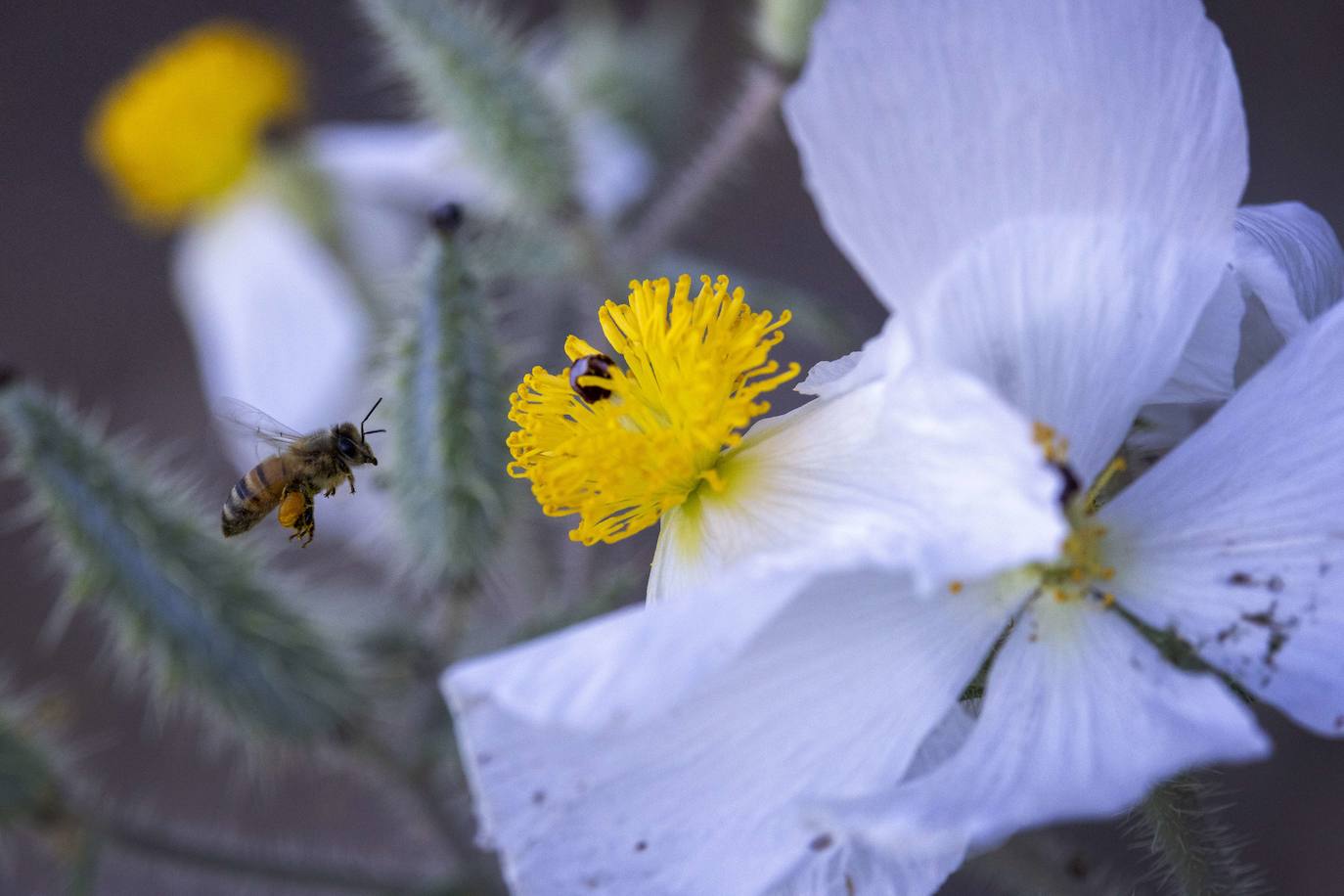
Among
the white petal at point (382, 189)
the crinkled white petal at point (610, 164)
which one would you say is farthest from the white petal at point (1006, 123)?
the white petal at point (382, 189)

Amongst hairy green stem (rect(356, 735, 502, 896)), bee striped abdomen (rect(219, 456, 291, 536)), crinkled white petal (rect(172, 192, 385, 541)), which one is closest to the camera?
bee striped abdomen (rect(219, 456, 291, 536))

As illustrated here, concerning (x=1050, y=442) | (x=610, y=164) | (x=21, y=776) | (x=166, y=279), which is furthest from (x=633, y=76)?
(x=166, y=279)

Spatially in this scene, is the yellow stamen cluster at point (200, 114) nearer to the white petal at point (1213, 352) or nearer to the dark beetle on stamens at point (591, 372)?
the dark beetle on stamens at point (591, 372)

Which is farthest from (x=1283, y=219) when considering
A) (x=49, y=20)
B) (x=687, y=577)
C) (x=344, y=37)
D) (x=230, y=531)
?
(x=49, y=20)

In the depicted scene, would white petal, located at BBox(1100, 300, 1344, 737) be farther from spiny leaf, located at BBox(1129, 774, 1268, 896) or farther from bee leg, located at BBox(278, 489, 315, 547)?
A: bee leg, located at BBox(278, 489, 315, 547)

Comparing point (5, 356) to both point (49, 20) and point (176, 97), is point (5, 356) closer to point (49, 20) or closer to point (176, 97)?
point (49, 20)

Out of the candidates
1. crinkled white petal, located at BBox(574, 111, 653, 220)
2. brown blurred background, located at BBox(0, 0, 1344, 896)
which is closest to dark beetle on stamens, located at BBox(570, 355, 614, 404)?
crinkled white petal, located at BBox(574, 111, 653, 220)
